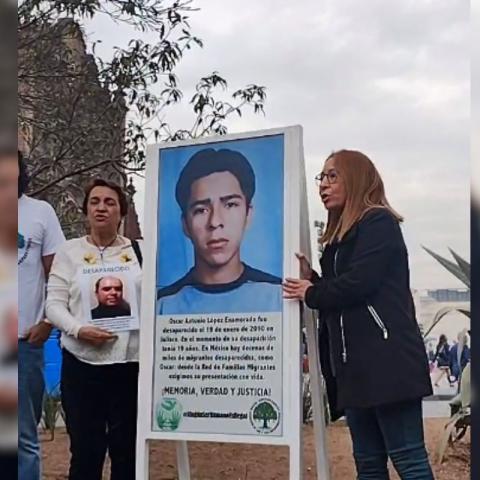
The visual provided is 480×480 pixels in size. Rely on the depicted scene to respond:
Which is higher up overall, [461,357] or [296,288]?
[296,288]

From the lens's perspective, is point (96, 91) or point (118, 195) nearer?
point (118, 195)

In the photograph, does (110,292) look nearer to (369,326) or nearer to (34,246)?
(34,246)

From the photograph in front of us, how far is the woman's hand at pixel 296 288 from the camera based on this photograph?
2.55 meters

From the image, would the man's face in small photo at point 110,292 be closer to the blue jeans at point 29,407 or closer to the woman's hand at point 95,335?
the woman's hand at point 95,335

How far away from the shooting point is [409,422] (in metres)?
2.46

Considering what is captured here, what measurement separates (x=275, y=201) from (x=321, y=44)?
48 cm

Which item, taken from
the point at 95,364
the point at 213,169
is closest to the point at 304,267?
the point at 213,169

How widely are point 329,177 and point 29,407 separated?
1.28 metres

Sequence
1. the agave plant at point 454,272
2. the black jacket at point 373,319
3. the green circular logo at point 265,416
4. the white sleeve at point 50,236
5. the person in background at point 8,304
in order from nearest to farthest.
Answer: the person in background at point 8,304, the agave plant at point 454,272, the black jacket at point 373,319, the green circular logo at point 265,416, the white sleeve at point 50,236

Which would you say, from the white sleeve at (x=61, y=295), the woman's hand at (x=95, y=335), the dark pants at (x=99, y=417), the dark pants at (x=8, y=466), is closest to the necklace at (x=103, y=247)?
the white sleeve at (x=61, y=295)

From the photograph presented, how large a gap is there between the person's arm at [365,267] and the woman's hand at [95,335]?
722 mm

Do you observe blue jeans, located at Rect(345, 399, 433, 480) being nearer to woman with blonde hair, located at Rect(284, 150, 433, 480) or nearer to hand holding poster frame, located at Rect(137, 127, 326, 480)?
woman with blonde hair, located at Rect(284, 150, 433, 480)

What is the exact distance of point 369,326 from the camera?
2.48 metres

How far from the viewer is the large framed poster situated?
101 inches
